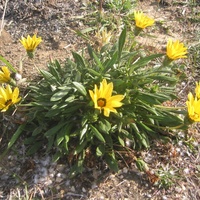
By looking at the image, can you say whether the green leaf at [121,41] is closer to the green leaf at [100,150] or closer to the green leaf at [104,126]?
the green leaf at [104,126]

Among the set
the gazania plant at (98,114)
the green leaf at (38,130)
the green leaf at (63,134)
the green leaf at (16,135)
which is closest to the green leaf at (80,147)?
the gazania plant at (98,114)

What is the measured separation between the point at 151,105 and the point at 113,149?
0.41m

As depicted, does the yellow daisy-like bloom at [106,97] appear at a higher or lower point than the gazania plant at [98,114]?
higher

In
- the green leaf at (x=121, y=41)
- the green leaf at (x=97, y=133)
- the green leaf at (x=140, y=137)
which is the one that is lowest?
the green leaf at (x=140, y=137)

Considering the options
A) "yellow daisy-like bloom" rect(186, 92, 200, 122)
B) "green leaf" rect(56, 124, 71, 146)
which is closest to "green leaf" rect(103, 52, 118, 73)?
"green leaf" rect(56, 124, 71, 146)

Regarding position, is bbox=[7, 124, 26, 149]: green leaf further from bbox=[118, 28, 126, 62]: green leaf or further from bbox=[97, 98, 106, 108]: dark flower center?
bbox=[118, 28, 126, 62]: green leaf

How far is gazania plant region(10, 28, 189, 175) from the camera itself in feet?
7.58

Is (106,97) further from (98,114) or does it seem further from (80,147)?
(80,147)

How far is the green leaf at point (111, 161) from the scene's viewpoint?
2.32 m

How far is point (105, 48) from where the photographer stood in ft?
8.63

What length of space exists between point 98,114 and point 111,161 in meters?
0.34

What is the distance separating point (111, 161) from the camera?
2357 mm

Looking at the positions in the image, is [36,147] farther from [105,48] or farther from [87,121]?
[105,48]

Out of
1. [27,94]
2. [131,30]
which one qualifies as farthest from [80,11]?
[27,94]
